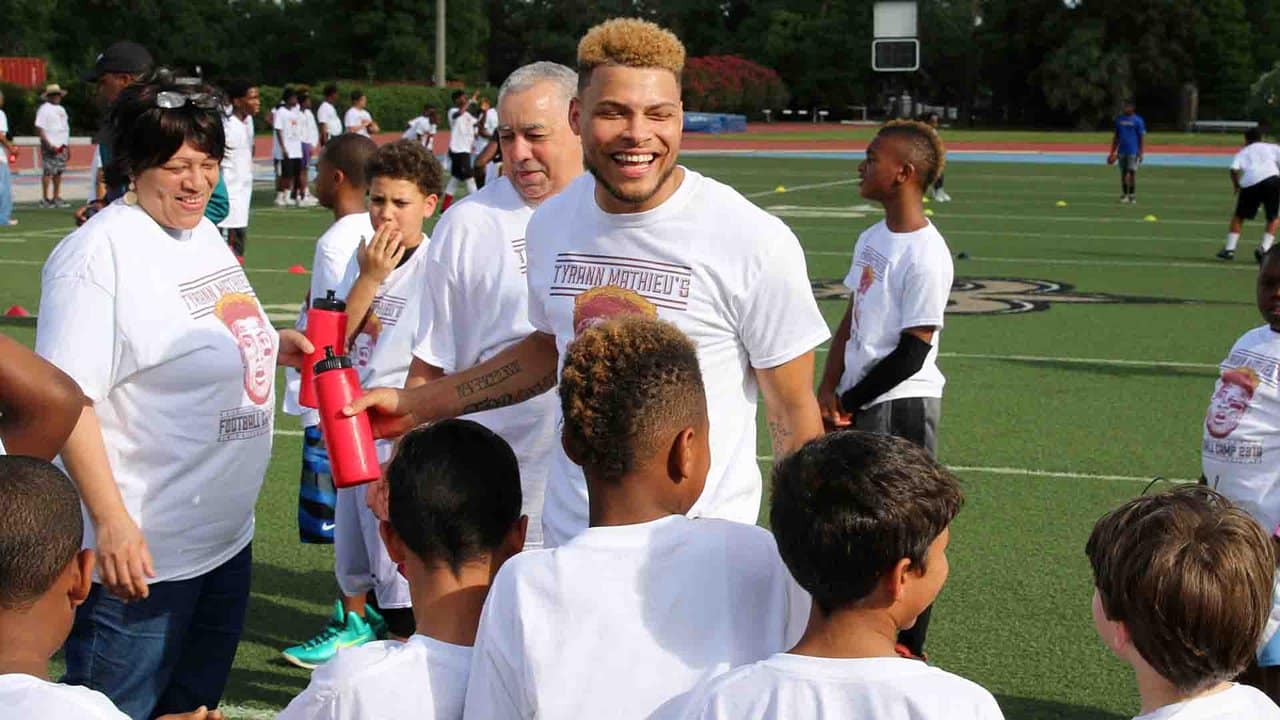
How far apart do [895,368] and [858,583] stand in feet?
10.3

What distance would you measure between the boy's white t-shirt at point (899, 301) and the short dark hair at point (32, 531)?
11.5 ft

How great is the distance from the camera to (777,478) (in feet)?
8.46

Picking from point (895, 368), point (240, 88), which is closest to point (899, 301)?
point (895, 368)

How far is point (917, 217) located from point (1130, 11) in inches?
2992

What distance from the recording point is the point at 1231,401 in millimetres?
4742

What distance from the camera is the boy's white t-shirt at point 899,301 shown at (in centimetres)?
556

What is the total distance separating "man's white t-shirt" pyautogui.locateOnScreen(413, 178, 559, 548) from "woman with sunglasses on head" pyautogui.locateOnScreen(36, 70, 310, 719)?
0.58 meters

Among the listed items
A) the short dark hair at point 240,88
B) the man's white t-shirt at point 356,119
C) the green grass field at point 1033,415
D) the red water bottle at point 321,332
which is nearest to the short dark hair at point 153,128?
the red water bottle at point 321,332

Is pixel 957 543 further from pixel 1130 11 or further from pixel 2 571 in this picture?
pixel 1130 11

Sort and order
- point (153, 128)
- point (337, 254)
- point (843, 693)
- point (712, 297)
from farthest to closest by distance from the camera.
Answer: point (337, 254) → point (153, 128) → point (712, 297) → point (843, 693)

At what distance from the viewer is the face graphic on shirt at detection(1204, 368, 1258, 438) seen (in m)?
4.71

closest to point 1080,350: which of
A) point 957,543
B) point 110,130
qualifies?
point 957,543

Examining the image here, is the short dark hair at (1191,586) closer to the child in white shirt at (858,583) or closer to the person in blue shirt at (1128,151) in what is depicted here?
the child in white shirt at (858,583)

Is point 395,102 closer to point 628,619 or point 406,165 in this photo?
point 406,165
